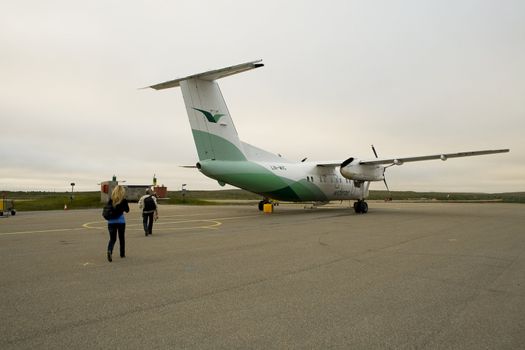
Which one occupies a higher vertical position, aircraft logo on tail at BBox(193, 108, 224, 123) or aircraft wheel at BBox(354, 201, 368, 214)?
aircraft logo on tail at BBox(193, 108, 224, 123)

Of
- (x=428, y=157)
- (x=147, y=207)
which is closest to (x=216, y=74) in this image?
(x=147, y=207)

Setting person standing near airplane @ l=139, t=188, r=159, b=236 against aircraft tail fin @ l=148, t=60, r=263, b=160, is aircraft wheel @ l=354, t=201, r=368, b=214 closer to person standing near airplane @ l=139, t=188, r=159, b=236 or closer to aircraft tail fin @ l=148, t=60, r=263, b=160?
aircraft tail fin @ l=148, t=60, r=263, b=160

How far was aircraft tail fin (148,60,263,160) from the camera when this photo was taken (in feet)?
65.3

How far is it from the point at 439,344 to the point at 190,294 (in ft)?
11.6

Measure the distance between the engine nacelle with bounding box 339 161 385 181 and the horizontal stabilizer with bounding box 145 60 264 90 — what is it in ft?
36.4

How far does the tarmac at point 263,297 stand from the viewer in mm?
4266

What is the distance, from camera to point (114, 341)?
412 cm

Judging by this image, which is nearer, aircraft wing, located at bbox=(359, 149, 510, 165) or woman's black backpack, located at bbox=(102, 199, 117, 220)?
woman's black backpack, located at bbox=(102, 199, 117, 220)

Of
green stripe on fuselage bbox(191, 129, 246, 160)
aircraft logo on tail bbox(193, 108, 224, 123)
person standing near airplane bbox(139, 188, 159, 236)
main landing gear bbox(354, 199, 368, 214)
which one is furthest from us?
main landing gear bbox(354, 199, 368, 214)

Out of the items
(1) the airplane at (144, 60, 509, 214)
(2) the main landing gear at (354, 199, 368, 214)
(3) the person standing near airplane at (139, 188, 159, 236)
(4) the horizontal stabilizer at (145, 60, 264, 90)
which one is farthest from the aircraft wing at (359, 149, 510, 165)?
(3) the person standing near airplane at (139, 188, 159, 236)

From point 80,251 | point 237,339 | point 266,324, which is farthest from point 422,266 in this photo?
point 80,251

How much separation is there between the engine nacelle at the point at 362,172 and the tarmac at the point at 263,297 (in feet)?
49.7

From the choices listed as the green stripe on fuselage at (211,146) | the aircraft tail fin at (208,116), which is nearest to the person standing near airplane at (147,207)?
the green stripe on fuselage at (211,146)

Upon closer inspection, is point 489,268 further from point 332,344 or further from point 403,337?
point 332,344
